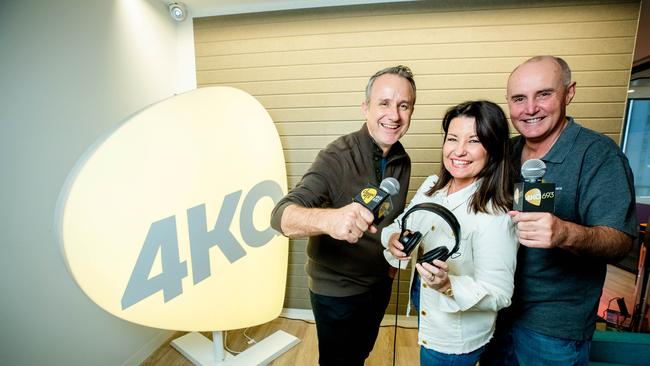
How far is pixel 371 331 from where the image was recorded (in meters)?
1.57

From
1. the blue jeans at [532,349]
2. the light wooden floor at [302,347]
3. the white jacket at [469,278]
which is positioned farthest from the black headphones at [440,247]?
the light wooden floor at [302,347]

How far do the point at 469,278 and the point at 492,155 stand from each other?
48 cm

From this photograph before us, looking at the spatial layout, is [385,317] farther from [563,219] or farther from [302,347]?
[563,219]

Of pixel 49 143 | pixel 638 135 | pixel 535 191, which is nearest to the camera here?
pixel 535 191

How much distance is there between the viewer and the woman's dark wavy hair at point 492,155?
1.02m

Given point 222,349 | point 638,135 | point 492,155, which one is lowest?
point 222,349

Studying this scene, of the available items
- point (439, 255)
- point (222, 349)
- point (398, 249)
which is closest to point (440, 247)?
point (439, 255)

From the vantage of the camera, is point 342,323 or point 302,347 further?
point 302,347

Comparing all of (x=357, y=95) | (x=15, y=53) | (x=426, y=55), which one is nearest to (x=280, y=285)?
(x=357, y=95)

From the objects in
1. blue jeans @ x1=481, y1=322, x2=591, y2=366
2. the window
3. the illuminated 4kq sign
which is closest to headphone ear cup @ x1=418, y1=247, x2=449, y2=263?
blue jeans @ x1=481, y1=322, x2=591, y2=366

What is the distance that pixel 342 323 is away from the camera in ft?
4.55

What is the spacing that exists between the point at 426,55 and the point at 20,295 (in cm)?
331

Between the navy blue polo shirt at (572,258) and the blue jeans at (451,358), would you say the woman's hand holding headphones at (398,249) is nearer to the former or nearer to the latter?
the blue jeans at (451,358)

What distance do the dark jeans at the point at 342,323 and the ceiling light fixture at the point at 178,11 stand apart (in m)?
2.72
